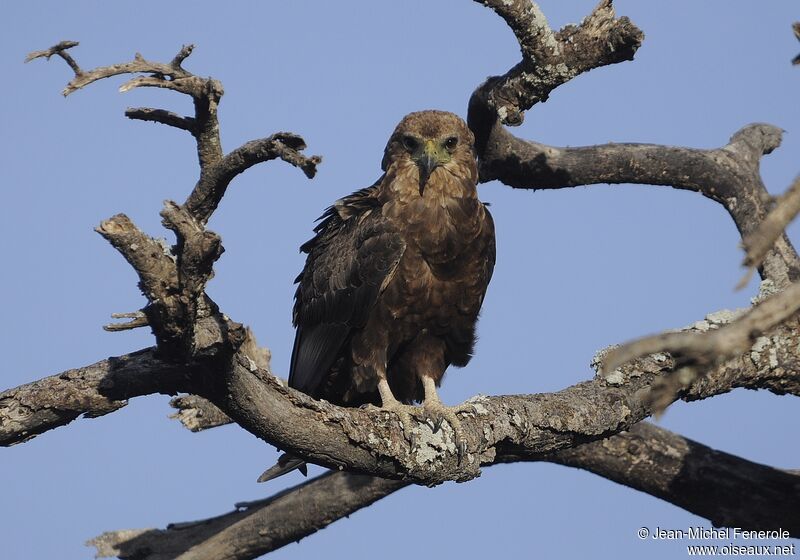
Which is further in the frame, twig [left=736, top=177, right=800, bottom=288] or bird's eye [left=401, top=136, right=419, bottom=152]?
bird's eye [left=401, top=136, right=419, bottom=152]

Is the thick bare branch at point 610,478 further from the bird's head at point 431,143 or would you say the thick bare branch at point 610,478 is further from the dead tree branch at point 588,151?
the bird's head at point 431,143

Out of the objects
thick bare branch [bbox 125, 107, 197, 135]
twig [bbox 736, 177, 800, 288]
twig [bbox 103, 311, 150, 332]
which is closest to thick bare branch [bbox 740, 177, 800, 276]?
twig [bbox 736, 177, 800, 288]

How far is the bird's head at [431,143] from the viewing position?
18.5ft

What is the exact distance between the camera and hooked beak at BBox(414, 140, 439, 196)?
557 centimetres

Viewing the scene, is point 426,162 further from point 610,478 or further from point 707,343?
point 707,343

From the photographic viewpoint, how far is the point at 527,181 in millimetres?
6855

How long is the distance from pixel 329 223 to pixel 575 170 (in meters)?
1.82

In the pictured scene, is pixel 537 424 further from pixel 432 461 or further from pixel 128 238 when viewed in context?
pixel 128 238

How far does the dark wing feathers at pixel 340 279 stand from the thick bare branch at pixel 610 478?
3.38ft

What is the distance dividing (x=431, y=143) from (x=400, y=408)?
1494 millimetres

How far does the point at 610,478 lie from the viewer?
21.1 feet

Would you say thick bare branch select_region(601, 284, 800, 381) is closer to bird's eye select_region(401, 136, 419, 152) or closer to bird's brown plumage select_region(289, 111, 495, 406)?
bird's brown plumage select_region(289, 111, 495, 406)

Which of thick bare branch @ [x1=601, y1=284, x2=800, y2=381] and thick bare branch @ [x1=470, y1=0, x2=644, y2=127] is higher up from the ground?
thick bare branch @ [x1=470, y1=0, x2=644, y2=127]

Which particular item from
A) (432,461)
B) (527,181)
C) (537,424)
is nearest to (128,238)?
(432,461)
